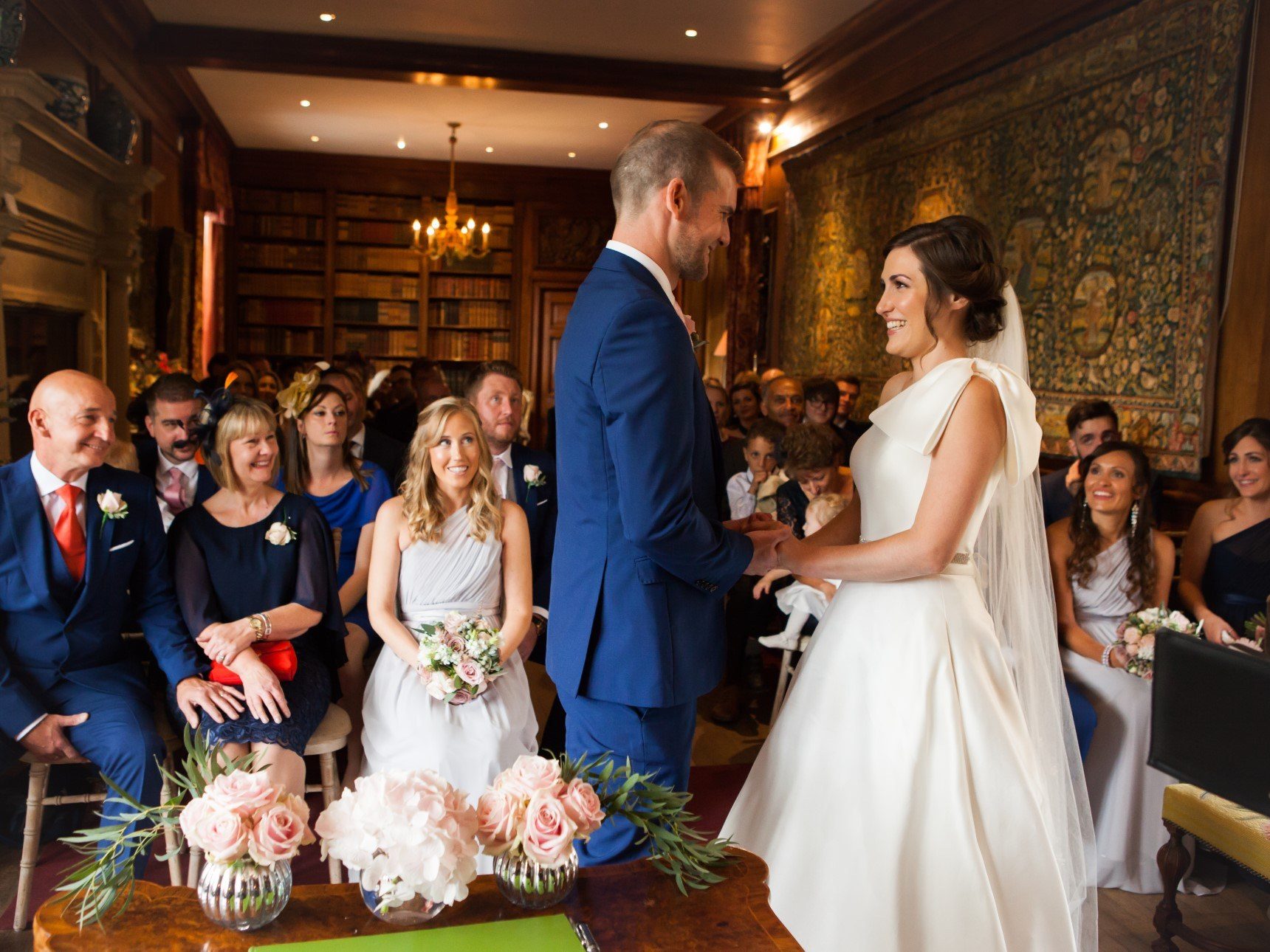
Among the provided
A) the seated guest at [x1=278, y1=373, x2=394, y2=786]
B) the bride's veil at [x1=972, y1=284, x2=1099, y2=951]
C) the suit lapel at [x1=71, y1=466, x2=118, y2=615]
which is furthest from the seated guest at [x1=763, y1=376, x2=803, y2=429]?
the suit lapel at [x1=71, y1=466, x2=118, y2=615]

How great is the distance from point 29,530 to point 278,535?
2.19ft

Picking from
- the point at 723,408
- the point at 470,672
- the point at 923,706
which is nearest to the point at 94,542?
the point at 470,672

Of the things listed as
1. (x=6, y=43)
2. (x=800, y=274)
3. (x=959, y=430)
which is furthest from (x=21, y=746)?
(x=800, y=274)

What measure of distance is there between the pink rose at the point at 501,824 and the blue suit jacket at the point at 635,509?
47cm

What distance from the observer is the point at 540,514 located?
13.6 ft

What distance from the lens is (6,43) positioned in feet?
13.6

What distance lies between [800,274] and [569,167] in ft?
17.0

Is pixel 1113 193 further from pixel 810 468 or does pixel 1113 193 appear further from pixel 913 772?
pixel 913 772

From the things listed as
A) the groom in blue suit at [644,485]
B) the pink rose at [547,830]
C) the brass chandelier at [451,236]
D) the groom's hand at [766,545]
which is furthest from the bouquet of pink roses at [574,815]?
the brass chandelier at [451,236]

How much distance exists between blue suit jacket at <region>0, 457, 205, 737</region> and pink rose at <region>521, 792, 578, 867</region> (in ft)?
6.45

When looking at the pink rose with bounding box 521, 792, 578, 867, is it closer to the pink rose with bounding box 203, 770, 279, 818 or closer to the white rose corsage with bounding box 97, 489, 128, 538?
the pink rose with bounding box 203, 770, 279, 818

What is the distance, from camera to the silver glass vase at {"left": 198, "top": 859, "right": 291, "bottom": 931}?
1437mm

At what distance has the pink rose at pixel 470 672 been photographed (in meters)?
3.07

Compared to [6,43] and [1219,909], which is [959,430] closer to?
[1219,909]
